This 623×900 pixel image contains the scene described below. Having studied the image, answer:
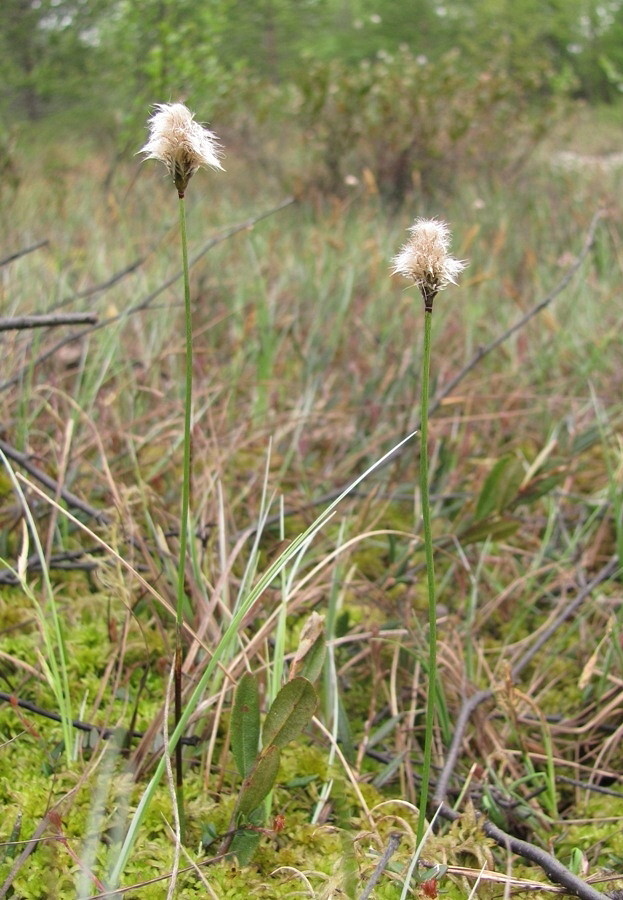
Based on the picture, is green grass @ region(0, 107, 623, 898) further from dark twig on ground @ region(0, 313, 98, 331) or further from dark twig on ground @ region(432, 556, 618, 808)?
dark twig on ground @ region(0, 313, 98, 331)

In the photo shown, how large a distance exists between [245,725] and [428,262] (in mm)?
575

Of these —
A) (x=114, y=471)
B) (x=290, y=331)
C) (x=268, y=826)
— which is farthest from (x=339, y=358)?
(x=268, y=826)

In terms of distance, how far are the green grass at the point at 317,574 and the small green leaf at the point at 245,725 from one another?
0.06m

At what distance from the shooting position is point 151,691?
1256 millimetres

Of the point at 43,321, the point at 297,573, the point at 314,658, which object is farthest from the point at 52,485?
the point at 314,658

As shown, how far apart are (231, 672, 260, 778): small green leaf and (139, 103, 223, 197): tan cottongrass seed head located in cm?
56

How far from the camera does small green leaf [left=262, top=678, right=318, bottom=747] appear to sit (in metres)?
0.90

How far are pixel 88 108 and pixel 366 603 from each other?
7.22m

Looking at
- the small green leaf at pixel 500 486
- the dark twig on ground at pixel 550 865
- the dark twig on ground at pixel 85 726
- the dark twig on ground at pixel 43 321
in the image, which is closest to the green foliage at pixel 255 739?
the dark twig on ground at pixel 85 726

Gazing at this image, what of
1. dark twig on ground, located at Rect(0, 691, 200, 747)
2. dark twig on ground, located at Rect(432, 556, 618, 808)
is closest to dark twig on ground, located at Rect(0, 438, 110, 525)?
dark twig on ground, located at Rect(0, 691, 200, 747)

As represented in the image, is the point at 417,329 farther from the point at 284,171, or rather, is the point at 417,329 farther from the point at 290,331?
the point at 284,171

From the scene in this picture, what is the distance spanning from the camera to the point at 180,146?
2.27ft

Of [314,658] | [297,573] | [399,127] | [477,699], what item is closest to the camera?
[314,658]

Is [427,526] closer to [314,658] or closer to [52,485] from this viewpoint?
[314,658]
